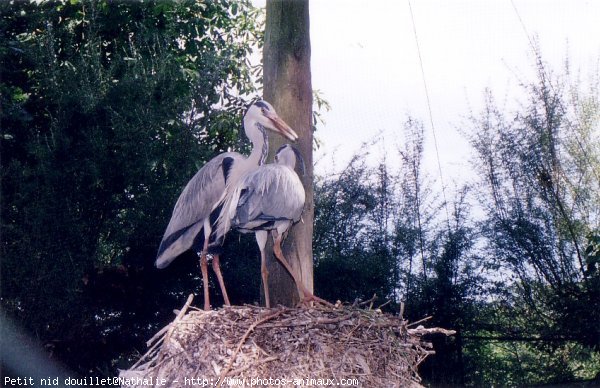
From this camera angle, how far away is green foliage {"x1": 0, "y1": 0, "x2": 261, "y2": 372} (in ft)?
19.9

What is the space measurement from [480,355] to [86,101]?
4.59 meters

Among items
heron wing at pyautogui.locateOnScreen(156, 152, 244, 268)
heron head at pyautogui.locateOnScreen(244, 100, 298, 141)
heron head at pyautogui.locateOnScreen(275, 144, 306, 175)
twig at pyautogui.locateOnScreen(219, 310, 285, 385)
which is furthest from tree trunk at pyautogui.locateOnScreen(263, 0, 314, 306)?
twig at pyautogui.locateOnScreen(219, 310, 285, 385)

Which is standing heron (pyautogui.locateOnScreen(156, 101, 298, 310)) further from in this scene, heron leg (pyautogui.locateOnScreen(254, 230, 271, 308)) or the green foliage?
the green foliage

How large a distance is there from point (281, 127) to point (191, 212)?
79 cm

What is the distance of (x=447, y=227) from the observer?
7.86 metres

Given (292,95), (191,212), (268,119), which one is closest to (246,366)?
(191,212)

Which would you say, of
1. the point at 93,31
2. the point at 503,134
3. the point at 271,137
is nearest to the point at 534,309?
the point at 503,134

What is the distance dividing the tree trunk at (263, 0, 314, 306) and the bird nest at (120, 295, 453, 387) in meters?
1.00

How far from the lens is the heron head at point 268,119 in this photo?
4546 mm

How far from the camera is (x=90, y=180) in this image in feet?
20.9

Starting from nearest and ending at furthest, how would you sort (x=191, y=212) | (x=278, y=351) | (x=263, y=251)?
1. (x=278, y=351)
2. (x=263, y=251)
3. (x=191, y=212)

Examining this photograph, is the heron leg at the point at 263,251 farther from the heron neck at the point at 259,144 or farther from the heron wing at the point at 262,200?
the heron neck at the point at 259,144

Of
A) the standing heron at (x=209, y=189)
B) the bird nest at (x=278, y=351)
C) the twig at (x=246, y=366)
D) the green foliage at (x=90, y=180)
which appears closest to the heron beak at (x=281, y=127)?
the standing heron at (x=209, y=189)

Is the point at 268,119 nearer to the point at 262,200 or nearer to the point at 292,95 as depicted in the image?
the point at 292,95
